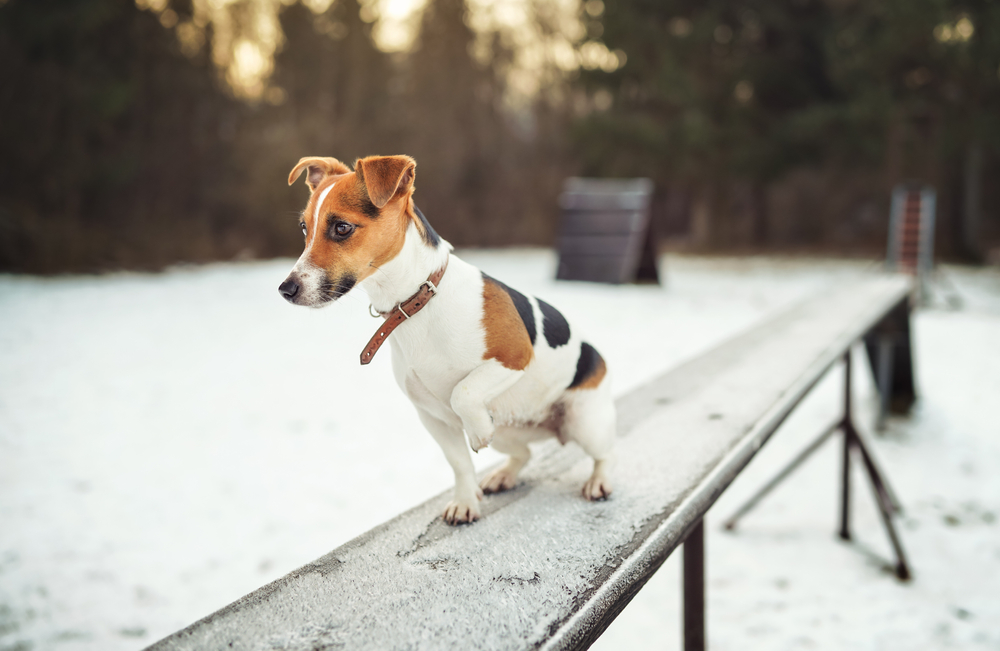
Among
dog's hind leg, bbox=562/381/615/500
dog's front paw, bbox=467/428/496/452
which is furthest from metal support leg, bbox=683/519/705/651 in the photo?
dog's front paw, bbox=467/428/496/452

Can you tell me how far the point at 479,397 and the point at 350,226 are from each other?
33cm

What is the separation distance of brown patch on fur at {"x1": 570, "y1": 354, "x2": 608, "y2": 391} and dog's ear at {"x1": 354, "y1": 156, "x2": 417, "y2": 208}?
1.80ft

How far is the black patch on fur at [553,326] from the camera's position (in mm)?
1210

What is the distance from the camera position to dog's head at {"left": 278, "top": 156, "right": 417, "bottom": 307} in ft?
3.06

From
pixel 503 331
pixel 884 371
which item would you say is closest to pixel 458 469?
pixel 503 331

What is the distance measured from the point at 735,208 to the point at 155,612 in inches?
692

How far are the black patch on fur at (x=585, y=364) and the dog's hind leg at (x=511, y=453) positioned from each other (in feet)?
0.45

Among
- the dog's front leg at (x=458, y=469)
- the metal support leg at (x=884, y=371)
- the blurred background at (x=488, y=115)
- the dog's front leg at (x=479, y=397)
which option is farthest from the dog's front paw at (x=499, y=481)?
the blurred background at (x=488, y=115)

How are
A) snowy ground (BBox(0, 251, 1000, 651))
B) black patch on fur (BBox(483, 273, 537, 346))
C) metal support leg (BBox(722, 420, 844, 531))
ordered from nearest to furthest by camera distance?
black patch on fur (BBox(483, 273, 537, 346))
snowy ground (BBox(0, 251, 1000, 651))
metal support leg (BBox(722, 420, 844, 531))

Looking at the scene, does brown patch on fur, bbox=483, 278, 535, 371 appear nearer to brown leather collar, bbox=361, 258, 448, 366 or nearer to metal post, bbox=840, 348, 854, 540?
brown leather collar, bbox=361, 258, 448, 366

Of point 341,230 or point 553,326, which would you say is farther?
point 553,326

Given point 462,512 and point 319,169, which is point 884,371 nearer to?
point 462,512

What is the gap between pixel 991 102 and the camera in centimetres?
1080

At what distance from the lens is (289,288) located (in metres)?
0.91
